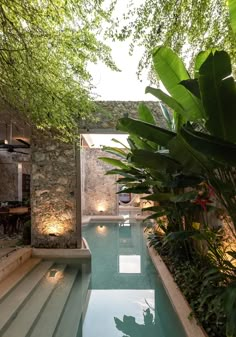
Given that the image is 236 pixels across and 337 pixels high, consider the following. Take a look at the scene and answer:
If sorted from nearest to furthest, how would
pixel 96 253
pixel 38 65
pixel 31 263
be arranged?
pixel 38 65 < pixel 31 263 < pixel 96 253

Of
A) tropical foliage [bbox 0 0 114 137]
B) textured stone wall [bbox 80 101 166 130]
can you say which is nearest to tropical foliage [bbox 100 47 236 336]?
tropical foliage [bbox 0 0 114 137]

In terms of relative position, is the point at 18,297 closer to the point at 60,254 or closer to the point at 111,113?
the point at 60,254

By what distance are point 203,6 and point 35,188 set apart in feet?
18.1

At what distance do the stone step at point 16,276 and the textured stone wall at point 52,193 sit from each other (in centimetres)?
74

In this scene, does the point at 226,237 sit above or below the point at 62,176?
below

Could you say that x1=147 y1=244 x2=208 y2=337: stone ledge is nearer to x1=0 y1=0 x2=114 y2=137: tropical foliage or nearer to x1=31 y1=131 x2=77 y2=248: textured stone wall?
x1=31 y1=131 x2=77 y2=248: textured stone wall

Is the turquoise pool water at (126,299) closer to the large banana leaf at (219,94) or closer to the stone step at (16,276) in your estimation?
the stone step at (16,276)

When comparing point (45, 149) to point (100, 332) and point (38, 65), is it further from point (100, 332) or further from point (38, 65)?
point (100, 332)

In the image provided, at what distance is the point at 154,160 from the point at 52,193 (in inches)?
196

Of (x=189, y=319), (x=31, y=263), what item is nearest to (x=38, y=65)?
(x=189, y=319)

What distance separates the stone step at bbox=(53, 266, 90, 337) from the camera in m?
3.48

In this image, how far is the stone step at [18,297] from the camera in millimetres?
3602

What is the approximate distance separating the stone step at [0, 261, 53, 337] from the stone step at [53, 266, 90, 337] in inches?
24.8

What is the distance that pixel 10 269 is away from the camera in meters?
5.36
